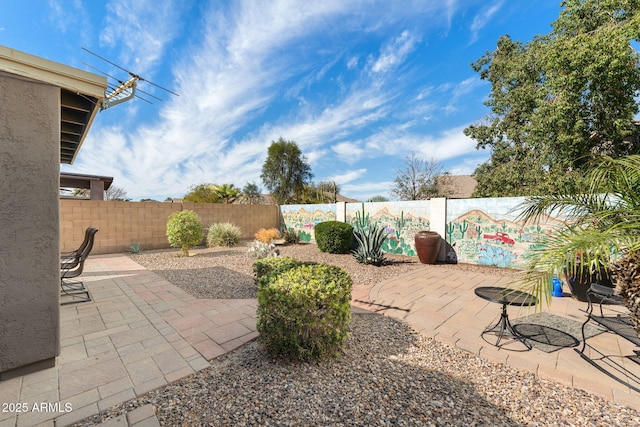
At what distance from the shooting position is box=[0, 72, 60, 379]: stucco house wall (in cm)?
207

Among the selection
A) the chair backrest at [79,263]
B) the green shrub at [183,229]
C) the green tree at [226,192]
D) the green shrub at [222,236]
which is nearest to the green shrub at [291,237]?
the green shrub at [222,236]

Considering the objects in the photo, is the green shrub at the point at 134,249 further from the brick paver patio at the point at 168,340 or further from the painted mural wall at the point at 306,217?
the painted mural wall at the point at 306,217

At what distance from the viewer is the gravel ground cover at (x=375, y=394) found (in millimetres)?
1717

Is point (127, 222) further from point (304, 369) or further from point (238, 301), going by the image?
point (304, 369)

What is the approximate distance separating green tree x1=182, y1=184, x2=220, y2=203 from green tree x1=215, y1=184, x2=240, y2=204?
1.43 metres

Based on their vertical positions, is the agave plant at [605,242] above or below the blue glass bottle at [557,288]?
above

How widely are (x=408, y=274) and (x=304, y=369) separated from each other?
436 centimetres

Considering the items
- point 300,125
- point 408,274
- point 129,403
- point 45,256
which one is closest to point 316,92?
point 300,125

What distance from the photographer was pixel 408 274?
598 cm

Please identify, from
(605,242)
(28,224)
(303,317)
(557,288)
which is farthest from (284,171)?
(605,242)

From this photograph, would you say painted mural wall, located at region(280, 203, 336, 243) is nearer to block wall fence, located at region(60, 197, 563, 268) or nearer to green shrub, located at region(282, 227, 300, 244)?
block wall fence, located at region(60, 197, 563, 268)

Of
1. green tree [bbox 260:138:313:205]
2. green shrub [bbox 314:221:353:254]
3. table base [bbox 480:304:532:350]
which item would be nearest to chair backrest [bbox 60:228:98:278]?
table base [bbox 480:304:532:350]

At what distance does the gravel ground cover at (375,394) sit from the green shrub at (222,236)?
27.8ft

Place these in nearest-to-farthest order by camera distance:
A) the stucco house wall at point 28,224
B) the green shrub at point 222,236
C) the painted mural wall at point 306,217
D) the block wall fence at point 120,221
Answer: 1. the stucco house wall at point 28,224
2. the block wall fence at point 120,221
3. the green shrub at point 222,236
4. the painted mural wall at point 306,217
